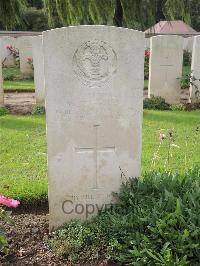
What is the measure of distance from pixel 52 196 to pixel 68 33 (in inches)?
51.9

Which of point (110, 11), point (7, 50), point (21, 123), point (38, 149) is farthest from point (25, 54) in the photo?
point (38, 149)

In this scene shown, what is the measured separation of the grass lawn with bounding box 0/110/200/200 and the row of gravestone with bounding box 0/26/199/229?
937 mm

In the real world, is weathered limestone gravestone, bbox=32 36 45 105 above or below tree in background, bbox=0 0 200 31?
below

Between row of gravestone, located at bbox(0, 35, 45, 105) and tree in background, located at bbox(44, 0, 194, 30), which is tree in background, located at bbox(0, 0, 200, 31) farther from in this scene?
row of gravestone, located at bbox(0, 35, 45, 105)

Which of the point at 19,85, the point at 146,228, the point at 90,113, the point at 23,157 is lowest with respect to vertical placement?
the point at 23,157

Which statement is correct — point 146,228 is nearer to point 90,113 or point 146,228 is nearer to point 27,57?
point 90,113

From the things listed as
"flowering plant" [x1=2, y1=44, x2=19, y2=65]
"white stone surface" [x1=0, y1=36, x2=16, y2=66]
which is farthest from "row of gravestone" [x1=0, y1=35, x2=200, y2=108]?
"white stone surface" [x1=0, y1=36, x2=16, y2=66]

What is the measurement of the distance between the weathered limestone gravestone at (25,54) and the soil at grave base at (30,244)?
1025 cm

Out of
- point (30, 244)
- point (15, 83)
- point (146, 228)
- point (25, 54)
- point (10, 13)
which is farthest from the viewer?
point (25, 54)

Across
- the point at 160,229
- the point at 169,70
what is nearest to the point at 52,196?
the point at 160,229

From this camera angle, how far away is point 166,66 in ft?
29.9

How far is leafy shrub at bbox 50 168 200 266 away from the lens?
2.58m

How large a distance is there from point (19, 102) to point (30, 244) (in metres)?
7.04

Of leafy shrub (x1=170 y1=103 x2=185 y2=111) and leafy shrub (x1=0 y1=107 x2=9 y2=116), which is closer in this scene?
leafy shrub (x1=0 y1=107 x2=9 y2=116)
